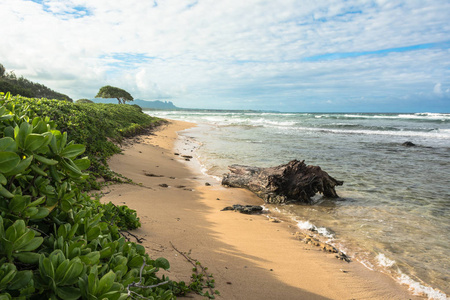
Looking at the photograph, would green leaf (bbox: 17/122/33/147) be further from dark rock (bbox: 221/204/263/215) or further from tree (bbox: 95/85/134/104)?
tree (bbox: 95/85/134/104)

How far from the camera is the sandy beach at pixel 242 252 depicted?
122 inches

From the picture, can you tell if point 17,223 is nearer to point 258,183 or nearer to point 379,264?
point 379,264

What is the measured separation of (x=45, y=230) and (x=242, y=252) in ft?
9.56

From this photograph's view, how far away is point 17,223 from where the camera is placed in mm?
1111

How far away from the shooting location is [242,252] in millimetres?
3900

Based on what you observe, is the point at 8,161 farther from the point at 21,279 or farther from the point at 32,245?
the point at 21,279

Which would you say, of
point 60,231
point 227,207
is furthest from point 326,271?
point 60,231

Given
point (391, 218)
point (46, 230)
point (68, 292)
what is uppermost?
point (46, 230)

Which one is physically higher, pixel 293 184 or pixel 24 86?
pixel 24 86

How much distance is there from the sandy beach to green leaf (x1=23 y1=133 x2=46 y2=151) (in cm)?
193

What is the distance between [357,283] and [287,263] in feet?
2.92

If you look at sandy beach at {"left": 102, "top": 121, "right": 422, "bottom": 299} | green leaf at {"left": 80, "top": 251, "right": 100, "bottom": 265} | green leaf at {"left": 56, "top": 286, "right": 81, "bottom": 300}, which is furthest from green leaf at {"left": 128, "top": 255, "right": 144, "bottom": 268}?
sandy beach at {"left": 102, "top": 121, "right": 422, "bottom": 299}

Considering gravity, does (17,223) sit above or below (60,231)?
above

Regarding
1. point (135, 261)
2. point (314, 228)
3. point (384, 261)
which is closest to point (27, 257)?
point (135, 261)
